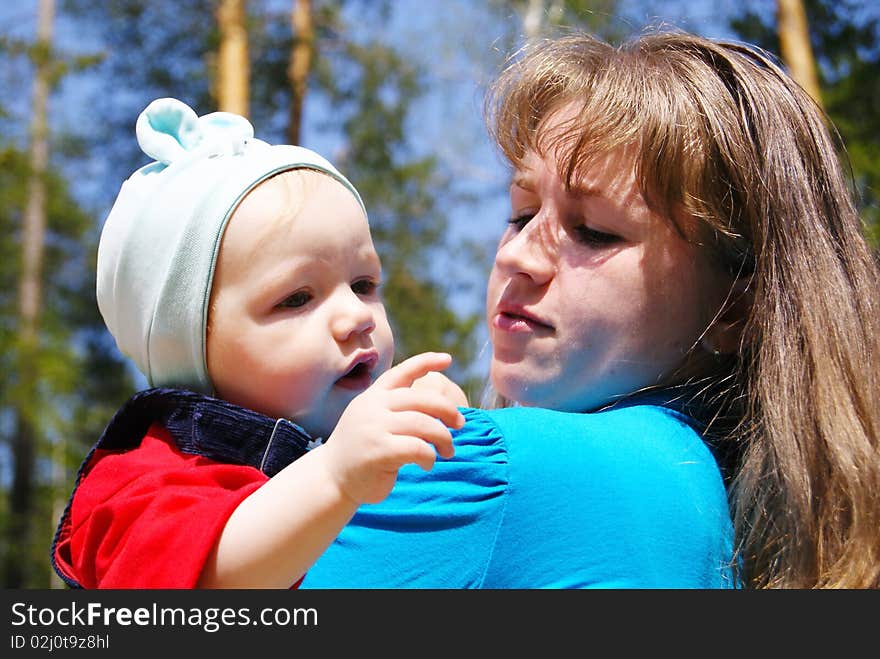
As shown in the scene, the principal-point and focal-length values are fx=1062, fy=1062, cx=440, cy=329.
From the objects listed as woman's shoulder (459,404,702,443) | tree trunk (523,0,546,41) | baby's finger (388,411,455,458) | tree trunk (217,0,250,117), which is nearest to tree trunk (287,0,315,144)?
tree trunk (217,0,250,117)

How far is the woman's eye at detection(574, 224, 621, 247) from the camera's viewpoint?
6.10 feet

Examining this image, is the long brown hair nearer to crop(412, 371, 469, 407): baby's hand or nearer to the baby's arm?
crop(412, 371, 469, 407): baby's hand

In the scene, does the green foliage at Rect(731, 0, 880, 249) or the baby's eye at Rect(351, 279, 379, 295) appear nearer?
the baby's eye at Rect(351, 279, 379, 295)

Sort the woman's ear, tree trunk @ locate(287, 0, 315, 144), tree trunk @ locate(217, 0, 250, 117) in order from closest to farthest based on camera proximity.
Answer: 1. the woman's ear
2. tree trunk @ locate(217, 0, 250, 117)
3. tree trunk @ locate(287, 0, 315, 144)

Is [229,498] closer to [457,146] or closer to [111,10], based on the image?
[111,10]

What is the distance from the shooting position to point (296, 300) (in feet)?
6.24

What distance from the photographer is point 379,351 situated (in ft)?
6.50

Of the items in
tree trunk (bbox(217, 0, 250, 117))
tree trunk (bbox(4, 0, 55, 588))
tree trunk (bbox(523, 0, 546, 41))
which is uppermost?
tree trunk (bbox(523, 0, 546, 41))

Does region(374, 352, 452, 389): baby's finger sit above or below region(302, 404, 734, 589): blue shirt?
above

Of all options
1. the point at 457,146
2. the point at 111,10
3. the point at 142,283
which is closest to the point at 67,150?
the point at 111,10

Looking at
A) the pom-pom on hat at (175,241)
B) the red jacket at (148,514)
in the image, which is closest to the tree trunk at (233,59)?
the pom-pom on hat at (175,241)

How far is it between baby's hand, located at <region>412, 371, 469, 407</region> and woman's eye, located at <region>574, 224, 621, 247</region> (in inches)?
14.1
